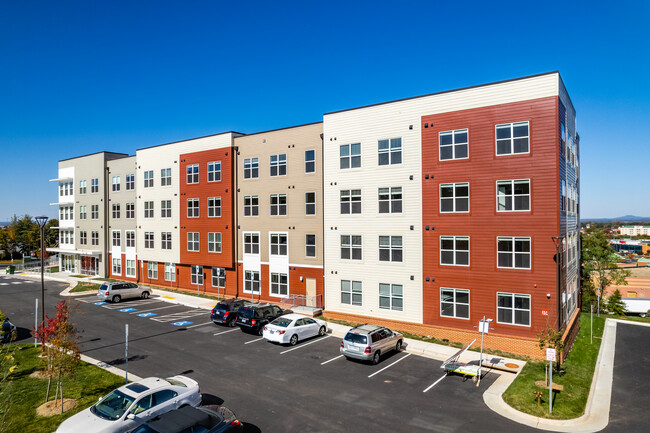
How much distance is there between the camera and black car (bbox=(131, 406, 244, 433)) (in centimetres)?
1022

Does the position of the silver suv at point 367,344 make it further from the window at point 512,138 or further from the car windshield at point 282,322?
the window at point 512,138

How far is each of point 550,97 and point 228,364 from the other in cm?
2181

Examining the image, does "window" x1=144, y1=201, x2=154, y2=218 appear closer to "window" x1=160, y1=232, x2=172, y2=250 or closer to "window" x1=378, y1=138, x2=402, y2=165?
"window" x1=160, y1=232, x2=172, y2=250

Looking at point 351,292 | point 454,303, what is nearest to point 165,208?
point 351,292

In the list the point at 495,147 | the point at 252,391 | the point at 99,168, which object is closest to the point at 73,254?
the point at 99,168

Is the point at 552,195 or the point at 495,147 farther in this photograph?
the point at 495,147

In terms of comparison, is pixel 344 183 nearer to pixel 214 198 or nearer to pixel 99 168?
pixel 214 198

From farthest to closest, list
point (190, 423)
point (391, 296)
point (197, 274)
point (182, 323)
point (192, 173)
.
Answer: point (192, 173), point (197, 274), point (182, 323), point (391, 296), point (190, 423)

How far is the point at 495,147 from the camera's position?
76.1 feet

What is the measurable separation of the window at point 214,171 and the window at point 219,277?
A: 8.59 metres

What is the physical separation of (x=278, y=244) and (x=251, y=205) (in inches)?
182

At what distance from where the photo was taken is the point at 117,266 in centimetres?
4881

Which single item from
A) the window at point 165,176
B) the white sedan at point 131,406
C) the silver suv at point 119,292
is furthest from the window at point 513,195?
the window at point 165,176

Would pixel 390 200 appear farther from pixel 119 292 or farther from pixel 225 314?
pixel 119 292
